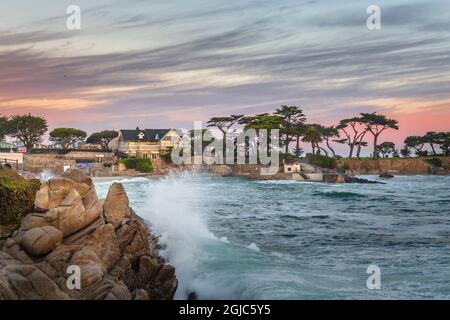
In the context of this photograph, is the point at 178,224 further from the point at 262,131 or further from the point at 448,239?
the point at 262,131

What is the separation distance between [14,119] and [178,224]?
11364 cm

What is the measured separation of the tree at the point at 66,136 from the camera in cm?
13800

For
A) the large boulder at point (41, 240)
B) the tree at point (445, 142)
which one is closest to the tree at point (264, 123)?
the tree at point (445, 142)

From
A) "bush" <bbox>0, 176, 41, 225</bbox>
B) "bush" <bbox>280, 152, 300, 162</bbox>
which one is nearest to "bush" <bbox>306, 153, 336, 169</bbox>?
"bush" <bbox>280, 152, 300, 162</bbox>

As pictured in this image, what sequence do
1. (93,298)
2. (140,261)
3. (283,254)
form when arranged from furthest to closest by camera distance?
(283,254) → (140,261) → (93,298)

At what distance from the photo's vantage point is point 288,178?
94875 millimetres

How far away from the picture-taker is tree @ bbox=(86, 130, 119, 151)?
142 meters

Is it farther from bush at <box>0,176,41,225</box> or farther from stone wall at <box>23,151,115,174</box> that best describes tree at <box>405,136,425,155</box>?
bush at <box>0,176,41,225</box>

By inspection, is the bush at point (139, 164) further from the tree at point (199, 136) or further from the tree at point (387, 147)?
the tree at point (387, 147)

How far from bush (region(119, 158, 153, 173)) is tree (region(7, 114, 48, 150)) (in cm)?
3656

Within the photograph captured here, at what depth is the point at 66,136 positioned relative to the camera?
14000 cm

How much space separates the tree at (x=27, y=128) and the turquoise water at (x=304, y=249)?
314 ft
